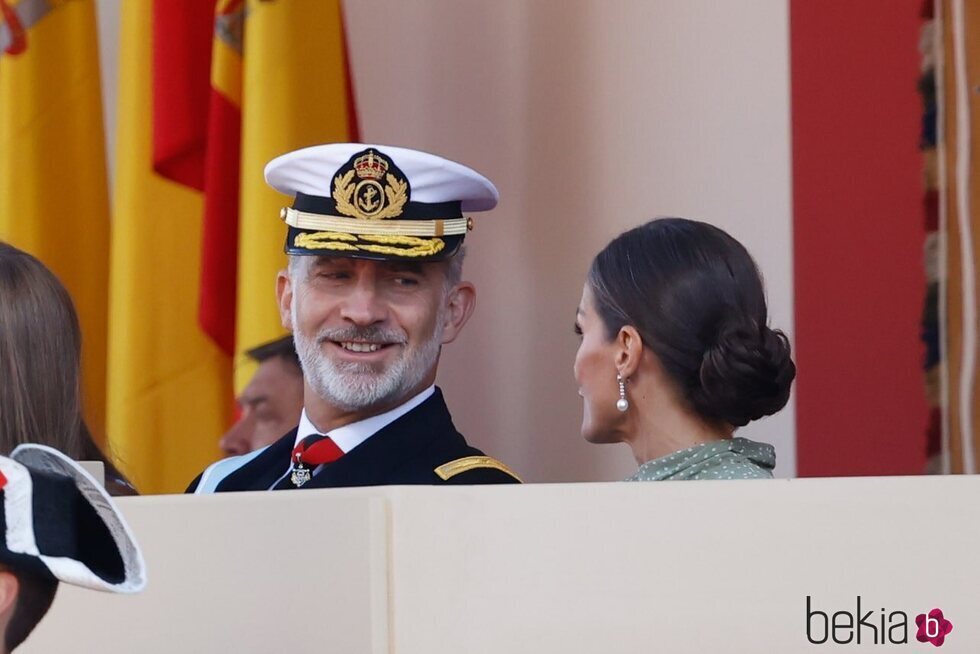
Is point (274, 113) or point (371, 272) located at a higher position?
point (274, 113)

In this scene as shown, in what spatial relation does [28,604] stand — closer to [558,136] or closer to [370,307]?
[370,307]

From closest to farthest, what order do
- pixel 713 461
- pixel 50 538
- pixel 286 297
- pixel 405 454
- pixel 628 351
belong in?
pixel 50 538 → pixel 713 461 → pixel 628 351 → pixel 405 454 → pixel 286 297

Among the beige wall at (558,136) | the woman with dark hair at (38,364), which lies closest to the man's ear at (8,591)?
the woman with dark hair at (38,364)

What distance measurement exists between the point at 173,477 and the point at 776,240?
4.04 ft

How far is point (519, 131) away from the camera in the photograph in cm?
333

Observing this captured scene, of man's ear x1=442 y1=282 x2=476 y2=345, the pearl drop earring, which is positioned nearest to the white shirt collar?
man's ear x1=442 y1=282 x2=476 y2=345

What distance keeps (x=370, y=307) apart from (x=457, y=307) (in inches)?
5.8

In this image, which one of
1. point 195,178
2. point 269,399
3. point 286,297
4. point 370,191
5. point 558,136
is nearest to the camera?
point 370,191

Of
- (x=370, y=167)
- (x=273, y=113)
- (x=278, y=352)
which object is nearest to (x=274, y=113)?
(x=273, y=113)

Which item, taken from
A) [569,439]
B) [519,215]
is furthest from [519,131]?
[569,439]

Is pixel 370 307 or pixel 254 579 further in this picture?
pixel 370 307

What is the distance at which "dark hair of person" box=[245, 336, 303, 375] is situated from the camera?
9.06 feet

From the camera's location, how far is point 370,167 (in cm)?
205

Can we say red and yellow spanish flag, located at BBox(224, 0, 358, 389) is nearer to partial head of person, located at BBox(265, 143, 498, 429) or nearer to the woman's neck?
partial head of person, located at BBox(265, 143, 498, 429)
